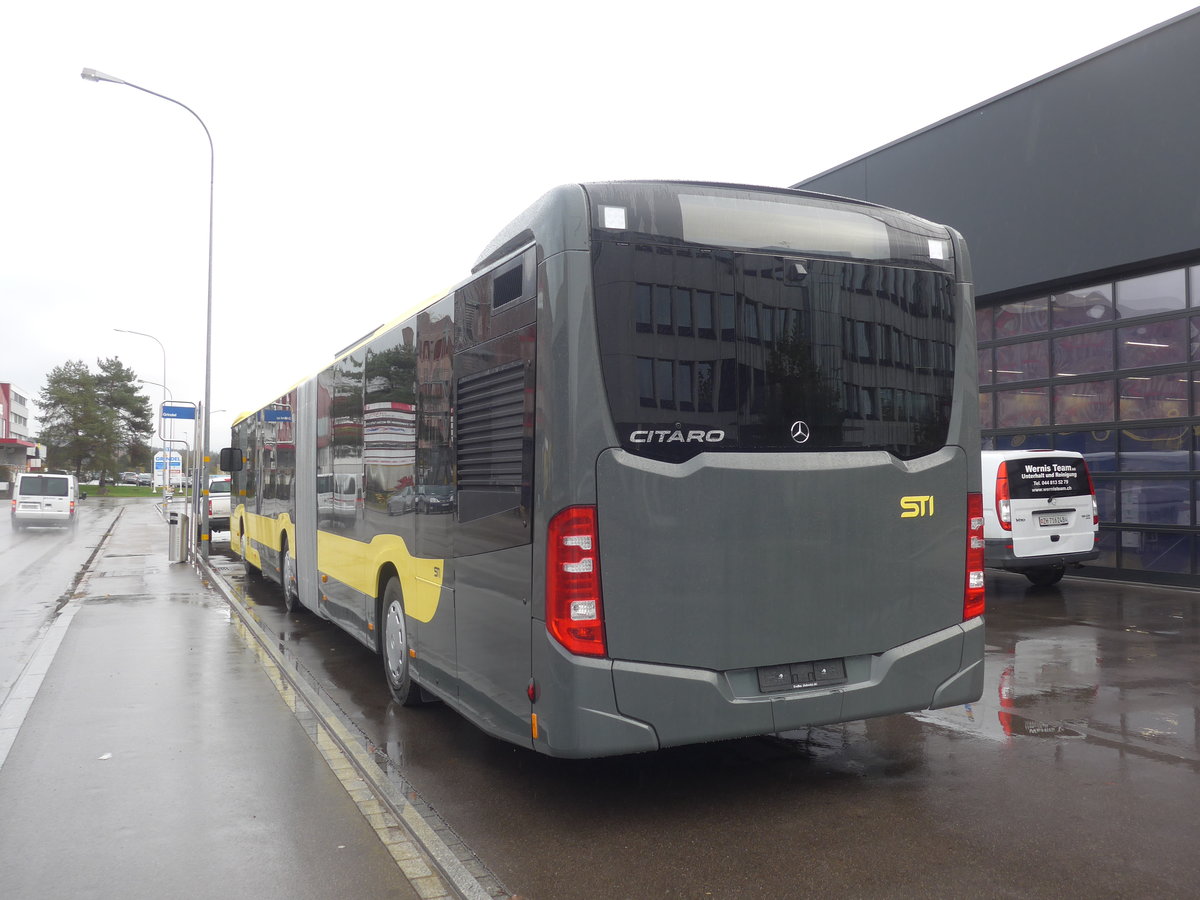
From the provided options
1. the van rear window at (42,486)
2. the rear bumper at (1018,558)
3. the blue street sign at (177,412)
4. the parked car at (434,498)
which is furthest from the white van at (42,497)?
the parked car at (434,498)

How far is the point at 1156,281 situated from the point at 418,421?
11.8m

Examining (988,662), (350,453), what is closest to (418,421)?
(350,453)

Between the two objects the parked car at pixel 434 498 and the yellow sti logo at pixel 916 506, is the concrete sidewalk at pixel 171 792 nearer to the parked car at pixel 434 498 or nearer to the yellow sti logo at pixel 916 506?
the parked car at pixel 434 498

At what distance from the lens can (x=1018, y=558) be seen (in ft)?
39.7

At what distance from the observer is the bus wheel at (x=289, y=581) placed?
11.4 metres

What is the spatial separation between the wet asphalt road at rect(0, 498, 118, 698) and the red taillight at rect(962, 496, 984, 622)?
710 centimetres

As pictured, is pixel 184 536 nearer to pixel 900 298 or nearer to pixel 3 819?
pixel 3 819

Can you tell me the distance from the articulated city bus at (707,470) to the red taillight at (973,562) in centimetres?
1

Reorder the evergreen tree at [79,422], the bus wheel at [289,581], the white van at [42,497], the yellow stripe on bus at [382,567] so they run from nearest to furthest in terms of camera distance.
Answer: the yellow stripe on bus at [382,567]
the bus wheel at [289,581]
the white van at [42,497]
the evergreen tree at [79,422]

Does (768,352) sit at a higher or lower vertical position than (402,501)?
higher

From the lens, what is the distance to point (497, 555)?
4918 millimetres

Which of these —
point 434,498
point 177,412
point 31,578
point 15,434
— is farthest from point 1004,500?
point 15,434

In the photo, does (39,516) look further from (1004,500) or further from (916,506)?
(916,506)

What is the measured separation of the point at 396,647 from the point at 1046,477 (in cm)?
880
